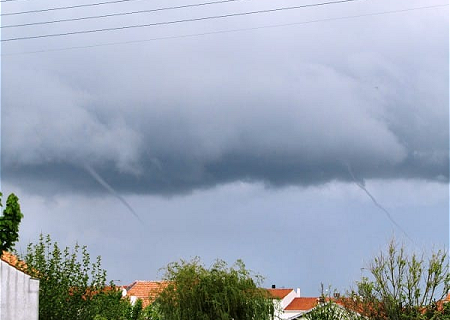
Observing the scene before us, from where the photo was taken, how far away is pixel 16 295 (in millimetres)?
29672

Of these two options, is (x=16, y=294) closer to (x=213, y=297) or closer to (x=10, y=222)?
(x=10, y=222)

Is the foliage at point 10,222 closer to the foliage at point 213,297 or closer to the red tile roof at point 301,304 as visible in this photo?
the foliage at point 213,297

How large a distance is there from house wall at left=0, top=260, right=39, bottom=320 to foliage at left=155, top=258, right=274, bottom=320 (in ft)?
31.8

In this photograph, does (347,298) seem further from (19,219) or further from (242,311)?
(19,219)

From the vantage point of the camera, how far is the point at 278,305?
41.5 meters

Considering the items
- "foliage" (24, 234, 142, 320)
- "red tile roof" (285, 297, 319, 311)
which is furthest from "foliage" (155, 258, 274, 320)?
"red tile roof" (285, 297, 319, 311)

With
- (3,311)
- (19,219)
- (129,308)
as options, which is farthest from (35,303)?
(129,308)

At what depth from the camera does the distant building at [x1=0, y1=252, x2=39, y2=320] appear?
29.3m

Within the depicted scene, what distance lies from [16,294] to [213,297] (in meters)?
11.5

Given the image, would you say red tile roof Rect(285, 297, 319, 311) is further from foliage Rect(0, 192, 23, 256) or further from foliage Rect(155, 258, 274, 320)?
foliage Rect(0, 192, 23, 256)

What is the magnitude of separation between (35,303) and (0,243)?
3144mm

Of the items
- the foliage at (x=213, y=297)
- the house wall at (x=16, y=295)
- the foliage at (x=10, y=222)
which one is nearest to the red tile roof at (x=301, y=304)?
the foliage at (x=213, y=297)

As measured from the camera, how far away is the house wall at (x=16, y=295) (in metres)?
29.3

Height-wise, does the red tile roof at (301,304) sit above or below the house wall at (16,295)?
above
